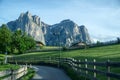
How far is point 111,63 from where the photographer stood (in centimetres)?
1466

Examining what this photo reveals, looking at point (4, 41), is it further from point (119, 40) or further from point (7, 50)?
point (119, 40)

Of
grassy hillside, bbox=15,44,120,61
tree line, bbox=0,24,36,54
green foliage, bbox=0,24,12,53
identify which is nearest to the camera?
grassy hillside, bbox=15,44,120,61

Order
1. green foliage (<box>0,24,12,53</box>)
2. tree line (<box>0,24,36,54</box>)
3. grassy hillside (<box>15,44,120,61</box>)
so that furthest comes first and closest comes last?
tree line (<box>0,24,36,54</box>) < green foliage (<box>0,24,12,53</box>) < grassy hillside (<box>15,44,120,61</box>)

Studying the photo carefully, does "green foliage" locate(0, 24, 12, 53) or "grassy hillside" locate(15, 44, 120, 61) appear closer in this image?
"grassy hillside" locate(15, 44, 120, 61)

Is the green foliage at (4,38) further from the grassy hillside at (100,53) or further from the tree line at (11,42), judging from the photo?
the grassy hillside at (100,53)

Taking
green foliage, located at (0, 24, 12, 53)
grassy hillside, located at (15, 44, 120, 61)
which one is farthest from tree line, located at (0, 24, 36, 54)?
grassy hillside, located at (15, 44, 120, 61)

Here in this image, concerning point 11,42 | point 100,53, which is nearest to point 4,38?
Result: point 11,42

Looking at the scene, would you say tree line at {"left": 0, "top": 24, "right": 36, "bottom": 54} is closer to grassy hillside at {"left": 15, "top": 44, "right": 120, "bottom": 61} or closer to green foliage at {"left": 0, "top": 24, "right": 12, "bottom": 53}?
green foliage at {"left": 0, "top": 24, "right": 12, "bottom": 53}

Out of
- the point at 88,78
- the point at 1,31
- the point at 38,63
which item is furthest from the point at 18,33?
the point at 88,78

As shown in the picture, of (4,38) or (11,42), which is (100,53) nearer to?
(4,38)

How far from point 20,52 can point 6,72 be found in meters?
132

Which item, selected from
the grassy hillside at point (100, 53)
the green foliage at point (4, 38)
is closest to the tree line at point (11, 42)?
the green foliage at point (4, 38)

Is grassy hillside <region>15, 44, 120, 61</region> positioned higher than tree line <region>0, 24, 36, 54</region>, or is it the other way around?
tree line <region>0, 24, 36, 54</region>

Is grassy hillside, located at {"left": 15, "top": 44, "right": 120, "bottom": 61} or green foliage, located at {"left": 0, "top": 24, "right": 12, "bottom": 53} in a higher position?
green foliage, located at {"left": 0, "top": 24, "right": 12, "bottom": 53}
